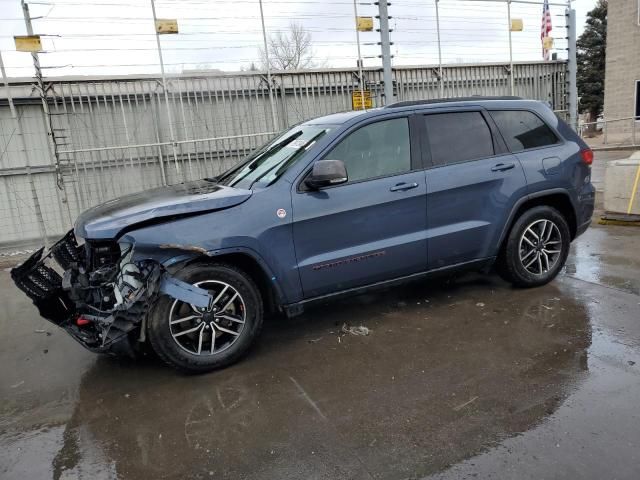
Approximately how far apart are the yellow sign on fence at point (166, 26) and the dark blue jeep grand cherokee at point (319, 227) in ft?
14.1

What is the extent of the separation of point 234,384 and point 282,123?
665 centimetres

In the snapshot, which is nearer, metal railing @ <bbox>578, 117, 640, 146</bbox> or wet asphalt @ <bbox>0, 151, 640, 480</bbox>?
wet asphalt @ <bbox>0, 151, 640, 480</bbox>

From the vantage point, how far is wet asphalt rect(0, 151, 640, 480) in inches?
108

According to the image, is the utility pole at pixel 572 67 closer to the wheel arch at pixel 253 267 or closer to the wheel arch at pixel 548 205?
the wheel arch at pixel 548 205

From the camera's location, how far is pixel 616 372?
345cm

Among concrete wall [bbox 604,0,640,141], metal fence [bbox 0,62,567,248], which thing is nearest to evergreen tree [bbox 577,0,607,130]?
concrete wall [bbox 604,0,640,141]

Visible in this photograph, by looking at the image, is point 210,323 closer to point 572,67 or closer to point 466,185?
point 466,185

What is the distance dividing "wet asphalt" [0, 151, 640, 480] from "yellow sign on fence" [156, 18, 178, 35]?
17.0ft

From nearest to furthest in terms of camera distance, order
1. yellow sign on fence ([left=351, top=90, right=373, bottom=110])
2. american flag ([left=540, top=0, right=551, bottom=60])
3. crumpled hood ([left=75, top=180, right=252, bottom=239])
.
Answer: crumpled hood ([left=75, top=180, right=252, bottom=239]) → yellow sign on fence ([left=351, top=90, right=373, bottom=110]) → american flag ([left=540, top=0, right=551, bottom=60])

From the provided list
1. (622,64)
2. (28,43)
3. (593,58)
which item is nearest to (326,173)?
(28,43)

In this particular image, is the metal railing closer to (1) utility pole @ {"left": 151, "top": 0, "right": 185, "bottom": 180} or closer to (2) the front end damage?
(1) utility pole @ {"left": 151, "top": 0, "right": 185, "bottom": 180}

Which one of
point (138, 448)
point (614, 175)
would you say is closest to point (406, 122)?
point (138, 448)

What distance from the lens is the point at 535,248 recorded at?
5.02 metres

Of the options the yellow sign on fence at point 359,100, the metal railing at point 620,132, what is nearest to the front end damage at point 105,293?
the yellow sign on fence at point 359,100
